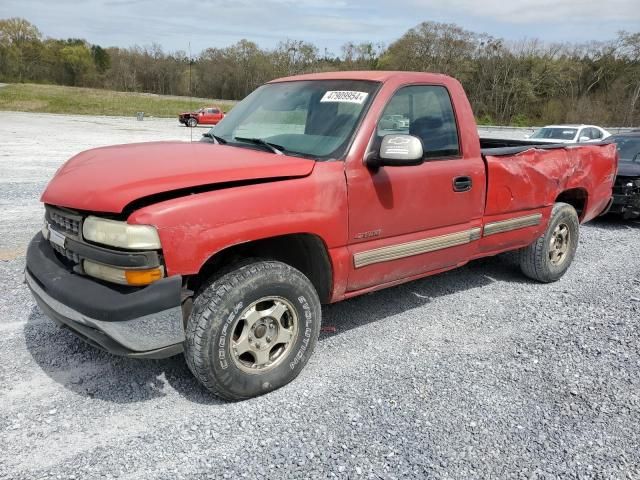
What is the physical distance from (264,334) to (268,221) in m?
0.69

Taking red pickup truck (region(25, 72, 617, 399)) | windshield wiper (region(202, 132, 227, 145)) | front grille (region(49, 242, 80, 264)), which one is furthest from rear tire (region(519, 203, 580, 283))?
front grille (region(49, 242, 80, 264))

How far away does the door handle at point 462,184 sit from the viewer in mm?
3962

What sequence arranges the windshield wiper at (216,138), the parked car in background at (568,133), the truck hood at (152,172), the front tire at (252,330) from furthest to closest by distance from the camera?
1. the parked car in background at (568,133)
2. the windshield wiper at (216,138)
3. the front tire at (252,330)
4. the truck hood at (152,172)

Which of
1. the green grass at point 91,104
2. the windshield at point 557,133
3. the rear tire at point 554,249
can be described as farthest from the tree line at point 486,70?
the rear tire at point 554,249

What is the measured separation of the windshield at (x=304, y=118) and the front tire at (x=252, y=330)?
893 millimetres

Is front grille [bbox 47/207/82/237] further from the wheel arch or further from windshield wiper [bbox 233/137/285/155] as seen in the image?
windshield wiper [bbox 233/137/285/155]

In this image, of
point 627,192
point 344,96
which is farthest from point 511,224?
point 627,192

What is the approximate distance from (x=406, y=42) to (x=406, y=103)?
163ft

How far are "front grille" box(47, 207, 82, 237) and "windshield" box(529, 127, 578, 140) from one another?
1507 cm

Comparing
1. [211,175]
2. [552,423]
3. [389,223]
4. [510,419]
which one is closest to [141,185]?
[211,175]

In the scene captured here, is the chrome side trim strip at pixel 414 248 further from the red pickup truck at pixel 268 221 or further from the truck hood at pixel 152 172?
the truck hood at pixel 152 172

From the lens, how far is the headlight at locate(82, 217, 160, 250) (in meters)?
2.57

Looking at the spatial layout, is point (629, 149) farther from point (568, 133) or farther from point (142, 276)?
point (142, 276)

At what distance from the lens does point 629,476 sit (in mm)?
2572
